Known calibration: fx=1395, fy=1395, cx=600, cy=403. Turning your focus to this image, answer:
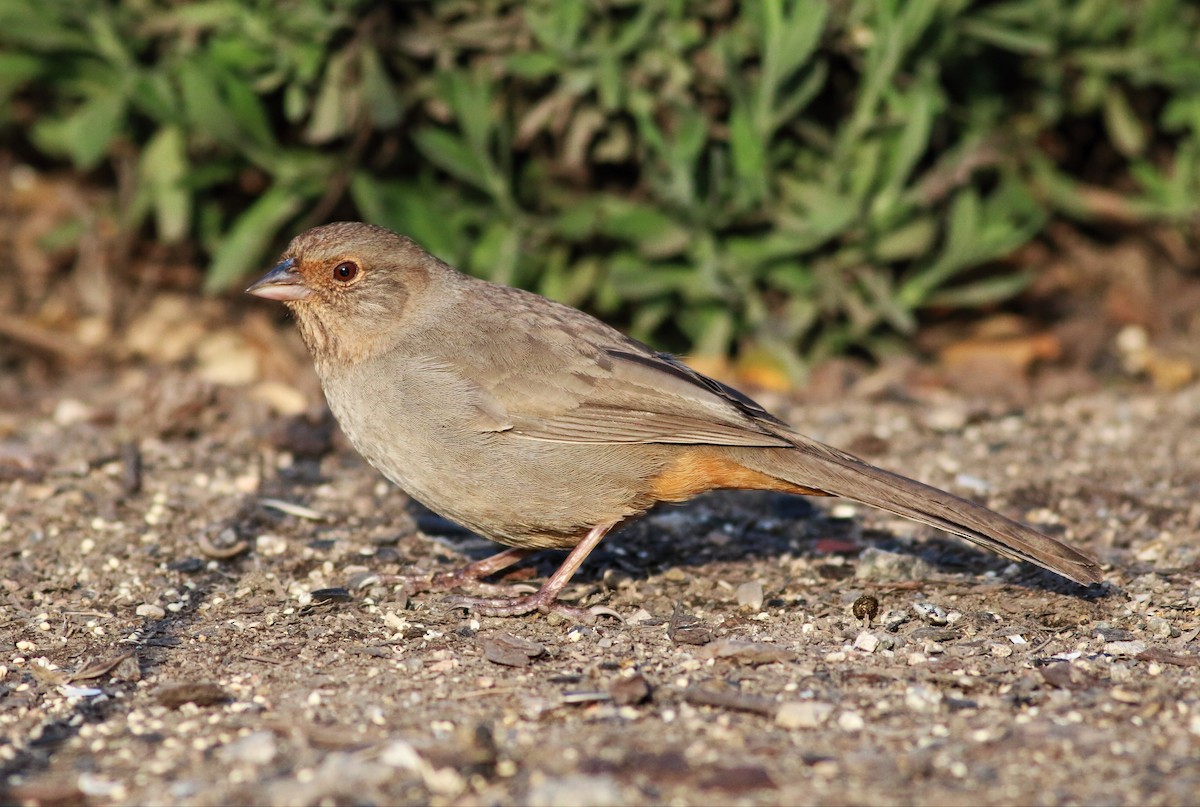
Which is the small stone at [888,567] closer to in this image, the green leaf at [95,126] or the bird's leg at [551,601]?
the bird's leg at [551,601]

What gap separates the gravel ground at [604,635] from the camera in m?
3.26

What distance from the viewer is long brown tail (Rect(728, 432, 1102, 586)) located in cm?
428

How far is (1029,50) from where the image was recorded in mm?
6895

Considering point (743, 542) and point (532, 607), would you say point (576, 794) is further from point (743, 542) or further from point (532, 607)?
point (743, 542)

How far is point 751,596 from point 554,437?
841mm

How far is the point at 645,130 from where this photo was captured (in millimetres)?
6215

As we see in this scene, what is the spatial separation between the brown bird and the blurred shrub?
5.48 feet

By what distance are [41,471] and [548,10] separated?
294cm

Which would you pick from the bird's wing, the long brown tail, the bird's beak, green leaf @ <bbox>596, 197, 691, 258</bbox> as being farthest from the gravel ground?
green leaf @ <bbox>596, 197, 691, 258</bbox>

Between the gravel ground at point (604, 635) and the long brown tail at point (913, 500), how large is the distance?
24cm

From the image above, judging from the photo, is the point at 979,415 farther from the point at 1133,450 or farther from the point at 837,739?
the point at 837,739

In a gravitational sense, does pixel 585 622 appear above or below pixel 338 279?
below

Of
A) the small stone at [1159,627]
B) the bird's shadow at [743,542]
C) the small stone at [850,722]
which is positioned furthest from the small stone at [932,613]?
the small stone at [850,722]

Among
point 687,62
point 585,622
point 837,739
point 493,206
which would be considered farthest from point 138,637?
point 687,62
